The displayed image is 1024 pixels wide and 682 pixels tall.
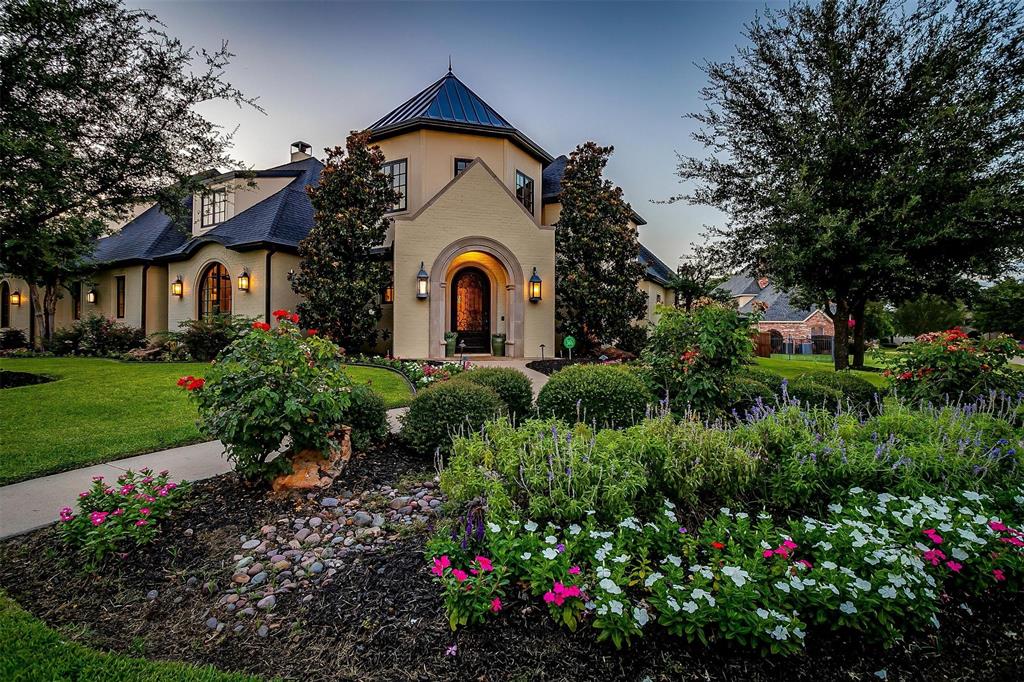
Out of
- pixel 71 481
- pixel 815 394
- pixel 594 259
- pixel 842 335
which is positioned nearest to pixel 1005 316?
pixel 842 335

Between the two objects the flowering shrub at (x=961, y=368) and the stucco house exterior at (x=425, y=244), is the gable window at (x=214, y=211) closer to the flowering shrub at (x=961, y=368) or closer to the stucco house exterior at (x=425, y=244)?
the stucco house exterior at (x=425, y=244)

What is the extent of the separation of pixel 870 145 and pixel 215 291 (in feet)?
63.6

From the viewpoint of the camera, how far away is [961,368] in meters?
5.87

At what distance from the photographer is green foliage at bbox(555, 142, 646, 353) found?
14.4 m

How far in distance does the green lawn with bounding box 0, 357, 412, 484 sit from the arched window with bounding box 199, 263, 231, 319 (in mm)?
6406

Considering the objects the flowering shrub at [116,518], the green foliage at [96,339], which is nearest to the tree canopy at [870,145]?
the flowering shrub at [116,518]

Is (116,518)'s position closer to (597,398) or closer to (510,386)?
(510,386)

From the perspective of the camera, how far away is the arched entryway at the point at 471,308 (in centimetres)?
1463

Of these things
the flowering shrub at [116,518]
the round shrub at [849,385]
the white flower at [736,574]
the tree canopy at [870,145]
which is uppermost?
the tree canopy at [870,145]

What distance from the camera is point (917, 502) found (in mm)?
2820

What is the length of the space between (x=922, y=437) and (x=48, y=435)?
8.71 meters

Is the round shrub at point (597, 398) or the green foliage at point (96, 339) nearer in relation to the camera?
the round shrub at point (597, 398)

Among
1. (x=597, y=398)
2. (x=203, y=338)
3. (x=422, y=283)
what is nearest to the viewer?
(x=597, y=398)

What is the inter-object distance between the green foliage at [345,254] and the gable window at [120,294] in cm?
1037
